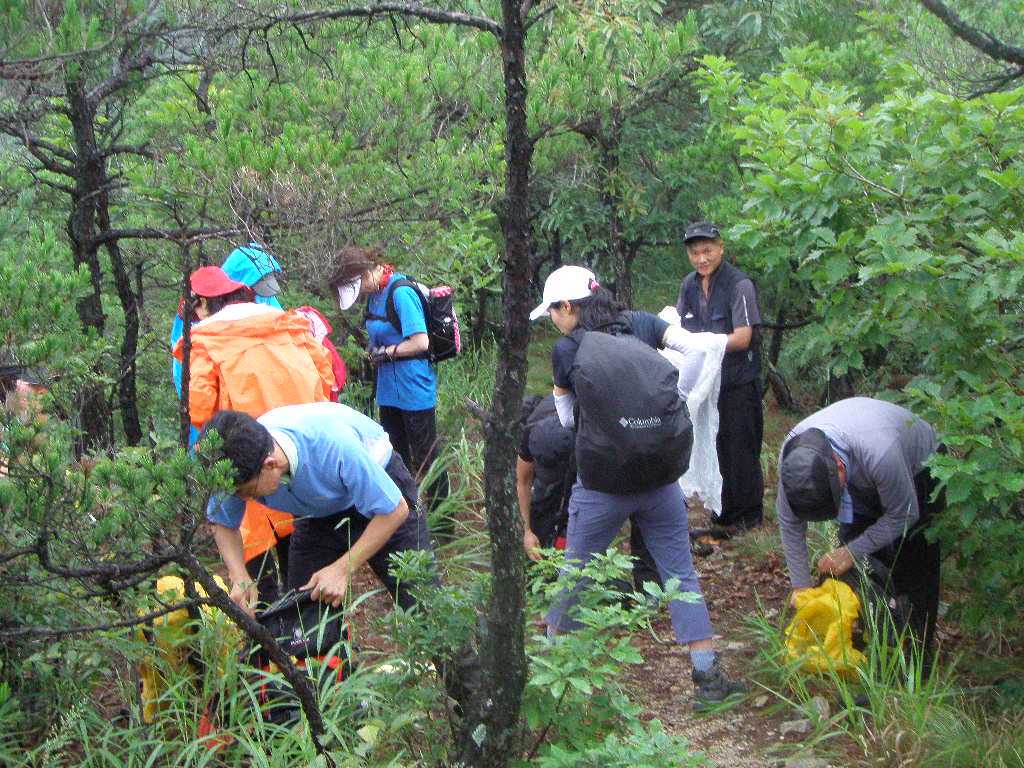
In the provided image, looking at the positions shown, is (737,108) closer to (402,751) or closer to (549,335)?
(402,751)

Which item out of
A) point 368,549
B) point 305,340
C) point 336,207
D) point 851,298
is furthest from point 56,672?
point 851,298

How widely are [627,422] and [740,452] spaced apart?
7.77 feet

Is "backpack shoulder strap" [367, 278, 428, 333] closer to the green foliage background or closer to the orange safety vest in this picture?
the green foliage background

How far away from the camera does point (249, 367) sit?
15.1 feet

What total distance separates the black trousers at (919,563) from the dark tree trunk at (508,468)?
1.91m

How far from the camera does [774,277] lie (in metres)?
8.68

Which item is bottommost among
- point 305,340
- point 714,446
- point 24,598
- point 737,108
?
point 714,446

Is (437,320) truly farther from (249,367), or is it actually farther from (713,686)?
(713,686)

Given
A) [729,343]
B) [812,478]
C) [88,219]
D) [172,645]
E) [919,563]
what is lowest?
[919,563]

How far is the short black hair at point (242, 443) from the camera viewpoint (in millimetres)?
3322

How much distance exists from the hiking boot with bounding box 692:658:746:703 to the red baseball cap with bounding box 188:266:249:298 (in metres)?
2.59

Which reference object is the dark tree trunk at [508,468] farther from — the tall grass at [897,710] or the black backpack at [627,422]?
the tall grass at [897,710]

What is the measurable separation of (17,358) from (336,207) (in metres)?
2.00

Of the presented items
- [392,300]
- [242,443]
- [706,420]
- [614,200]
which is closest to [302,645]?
[242,443]
